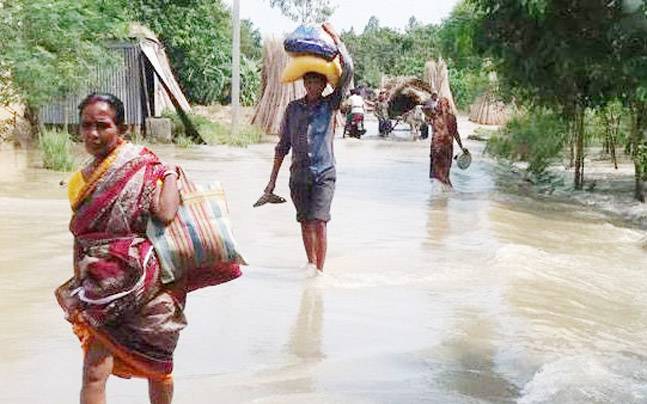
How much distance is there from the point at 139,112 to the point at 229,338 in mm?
15377

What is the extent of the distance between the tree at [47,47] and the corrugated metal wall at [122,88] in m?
2.47

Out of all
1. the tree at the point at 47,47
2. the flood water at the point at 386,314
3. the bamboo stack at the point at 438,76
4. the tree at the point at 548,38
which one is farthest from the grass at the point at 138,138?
the bamboo stack at the point at 438,76

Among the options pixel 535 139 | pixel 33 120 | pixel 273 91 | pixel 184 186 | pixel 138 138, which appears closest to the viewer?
pixel 184 186

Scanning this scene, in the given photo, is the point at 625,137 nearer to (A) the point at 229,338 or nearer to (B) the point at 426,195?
(B) the point at 426,195

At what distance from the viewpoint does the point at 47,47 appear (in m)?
14.5

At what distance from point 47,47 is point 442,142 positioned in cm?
642

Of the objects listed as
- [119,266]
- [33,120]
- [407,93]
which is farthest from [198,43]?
[119,266]

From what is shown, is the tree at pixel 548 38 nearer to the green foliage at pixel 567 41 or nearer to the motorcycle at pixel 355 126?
the green foliage at pixel 567 41

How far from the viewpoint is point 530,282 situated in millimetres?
6820

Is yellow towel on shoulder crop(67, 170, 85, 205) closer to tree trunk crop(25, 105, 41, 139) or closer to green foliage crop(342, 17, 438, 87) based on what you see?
tree trunk crop(25, 105, 41, 139)

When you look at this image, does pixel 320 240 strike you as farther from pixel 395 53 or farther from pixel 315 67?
pixel 395 53

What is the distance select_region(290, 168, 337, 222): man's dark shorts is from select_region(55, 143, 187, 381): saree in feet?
10.6

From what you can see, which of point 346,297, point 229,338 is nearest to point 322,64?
point 346,297

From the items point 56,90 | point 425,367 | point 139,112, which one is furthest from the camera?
point 139,112
